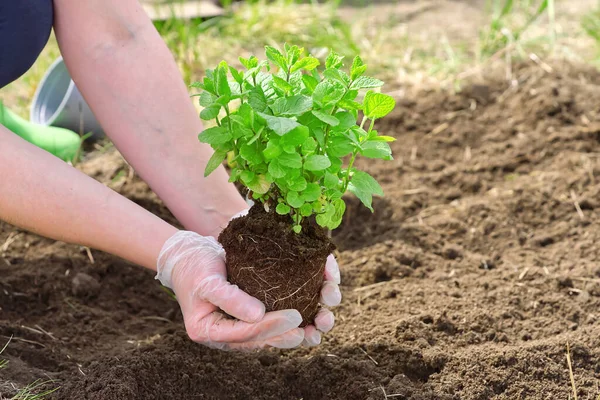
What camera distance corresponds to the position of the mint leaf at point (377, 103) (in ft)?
5.08

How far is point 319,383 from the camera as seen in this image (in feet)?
5.95

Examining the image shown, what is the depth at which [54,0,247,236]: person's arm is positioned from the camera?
6.70 feet

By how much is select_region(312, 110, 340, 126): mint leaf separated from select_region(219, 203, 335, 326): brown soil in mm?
332

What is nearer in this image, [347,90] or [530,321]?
[347,90]

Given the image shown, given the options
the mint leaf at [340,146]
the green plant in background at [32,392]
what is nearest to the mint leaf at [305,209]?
the mint leaf at [340,146]

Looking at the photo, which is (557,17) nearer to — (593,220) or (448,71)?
(448,71)

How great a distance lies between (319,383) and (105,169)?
152cm

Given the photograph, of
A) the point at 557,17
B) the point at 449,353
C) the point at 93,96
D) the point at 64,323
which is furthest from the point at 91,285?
the point at 557,17

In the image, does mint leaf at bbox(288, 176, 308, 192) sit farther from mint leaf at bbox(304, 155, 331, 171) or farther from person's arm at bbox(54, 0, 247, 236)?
person's arm at bbox(54, 0, 247, 236)

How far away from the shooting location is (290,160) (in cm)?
152

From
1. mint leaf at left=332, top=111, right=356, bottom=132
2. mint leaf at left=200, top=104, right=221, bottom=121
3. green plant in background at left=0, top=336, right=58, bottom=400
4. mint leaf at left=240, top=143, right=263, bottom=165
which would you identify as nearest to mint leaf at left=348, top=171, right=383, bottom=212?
mint leaf at left=332, top=111, right=356, bottom=132

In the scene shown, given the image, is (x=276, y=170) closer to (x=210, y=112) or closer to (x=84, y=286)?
(x=210, y=112)

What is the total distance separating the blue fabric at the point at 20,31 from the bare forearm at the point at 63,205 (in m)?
0.36

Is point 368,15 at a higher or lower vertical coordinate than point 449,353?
lower
